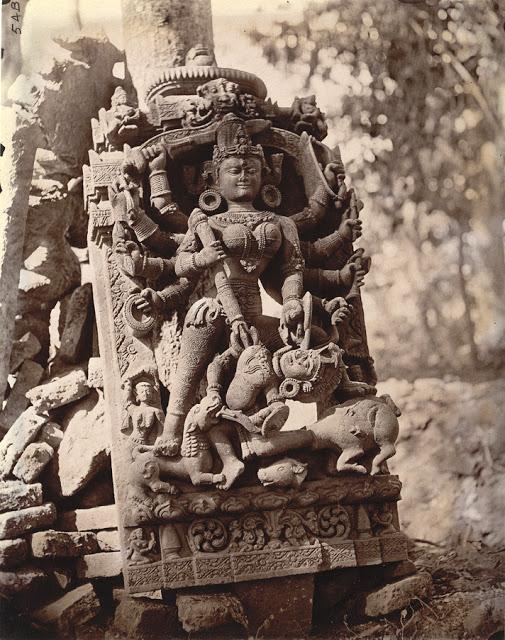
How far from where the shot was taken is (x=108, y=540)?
5.07m

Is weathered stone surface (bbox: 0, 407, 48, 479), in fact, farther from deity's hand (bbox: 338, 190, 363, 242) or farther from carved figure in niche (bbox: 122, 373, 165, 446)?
deity's hand (bbox: 338, 190, 363, 242)

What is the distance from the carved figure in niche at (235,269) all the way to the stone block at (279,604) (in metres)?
0.82

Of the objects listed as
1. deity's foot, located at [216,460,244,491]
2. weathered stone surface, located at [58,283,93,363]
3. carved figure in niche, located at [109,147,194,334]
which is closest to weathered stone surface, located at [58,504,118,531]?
deity's foot, located at [216,460,244,491]

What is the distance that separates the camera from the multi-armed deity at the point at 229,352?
14.9ft

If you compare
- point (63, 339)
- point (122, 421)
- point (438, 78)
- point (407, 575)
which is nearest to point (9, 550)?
point (122, 421)

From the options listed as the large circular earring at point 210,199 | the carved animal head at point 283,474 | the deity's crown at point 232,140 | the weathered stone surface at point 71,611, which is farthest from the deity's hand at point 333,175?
the weathered stone surface at point 71,611

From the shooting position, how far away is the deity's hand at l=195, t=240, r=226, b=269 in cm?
464

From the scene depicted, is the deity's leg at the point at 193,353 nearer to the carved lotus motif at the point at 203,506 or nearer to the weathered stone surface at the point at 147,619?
the carved lotus motif at the point at 203,506

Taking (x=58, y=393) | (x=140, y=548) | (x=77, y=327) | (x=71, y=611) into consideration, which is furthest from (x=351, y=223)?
(x=71, y=611)

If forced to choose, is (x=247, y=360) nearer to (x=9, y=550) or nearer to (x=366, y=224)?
(x=9, y=550)

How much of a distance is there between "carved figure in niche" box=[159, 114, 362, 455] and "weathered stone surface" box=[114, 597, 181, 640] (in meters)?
0.76

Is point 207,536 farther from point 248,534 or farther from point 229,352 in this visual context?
point 229,352

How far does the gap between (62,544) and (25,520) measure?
9.3 inches

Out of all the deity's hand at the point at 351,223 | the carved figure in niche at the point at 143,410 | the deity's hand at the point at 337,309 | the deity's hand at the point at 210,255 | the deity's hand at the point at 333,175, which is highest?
the deity's hand at the point at 333,175
